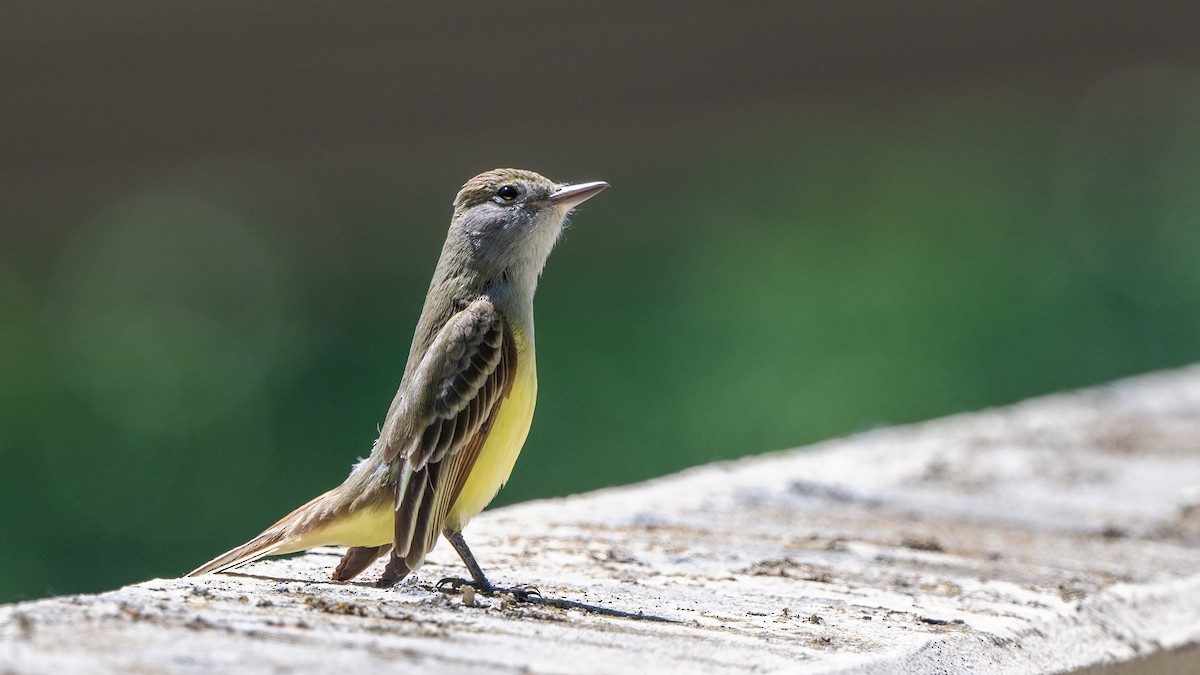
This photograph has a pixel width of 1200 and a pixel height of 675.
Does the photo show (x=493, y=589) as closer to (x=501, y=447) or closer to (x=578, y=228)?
(x=501, y=447)

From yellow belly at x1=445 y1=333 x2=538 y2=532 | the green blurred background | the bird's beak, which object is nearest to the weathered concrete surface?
yellow belly at x1=445 y1=333 x2=538 y2=532

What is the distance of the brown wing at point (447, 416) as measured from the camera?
3.49 meters

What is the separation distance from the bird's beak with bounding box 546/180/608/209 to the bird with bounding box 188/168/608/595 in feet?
0.80

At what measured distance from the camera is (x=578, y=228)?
12.5 meters

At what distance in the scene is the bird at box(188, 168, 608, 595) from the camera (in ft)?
11.3

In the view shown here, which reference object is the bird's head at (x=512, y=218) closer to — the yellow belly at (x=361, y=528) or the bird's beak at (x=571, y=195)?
the bird's beak at (x=571, y=195)

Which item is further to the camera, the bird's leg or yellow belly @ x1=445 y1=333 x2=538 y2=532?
yellow belly @ x1=445 y1=333 x2=538 y2=532

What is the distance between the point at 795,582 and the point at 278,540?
1.11 m

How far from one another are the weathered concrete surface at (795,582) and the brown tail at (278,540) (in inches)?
2.0

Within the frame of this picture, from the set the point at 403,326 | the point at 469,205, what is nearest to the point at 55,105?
the point at 403,326

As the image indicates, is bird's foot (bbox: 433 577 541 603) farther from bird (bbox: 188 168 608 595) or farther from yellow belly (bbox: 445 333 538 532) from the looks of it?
yellow belly (bbox: 445 333 538 532)

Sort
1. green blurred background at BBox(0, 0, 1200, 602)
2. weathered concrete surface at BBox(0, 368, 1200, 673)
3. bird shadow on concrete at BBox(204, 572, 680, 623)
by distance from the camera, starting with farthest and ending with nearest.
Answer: green blurred background at BBox(0, 0, 1200, 602), bird shadow on concrete at BBox(204, 572, 680, 623), weathered concrete surface at BBox(0, 368, 1200, 673)

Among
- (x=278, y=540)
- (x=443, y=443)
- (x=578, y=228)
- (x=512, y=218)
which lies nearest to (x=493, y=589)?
(x=443, y=443)

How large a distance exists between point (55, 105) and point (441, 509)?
10118 mm
